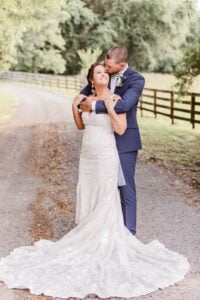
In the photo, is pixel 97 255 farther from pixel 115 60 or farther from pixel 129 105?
pixel 115 60

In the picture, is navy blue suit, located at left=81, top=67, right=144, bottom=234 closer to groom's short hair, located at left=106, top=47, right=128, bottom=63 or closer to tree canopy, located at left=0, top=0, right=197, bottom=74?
groom's short hair, located at left=106, top=47, right=128, bottom=63

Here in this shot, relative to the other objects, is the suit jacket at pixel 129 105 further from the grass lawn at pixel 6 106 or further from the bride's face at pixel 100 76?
the grass lawn at pixel 6 106

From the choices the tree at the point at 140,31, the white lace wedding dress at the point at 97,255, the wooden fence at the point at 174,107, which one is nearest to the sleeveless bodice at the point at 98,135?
the white lace wedding dress at the point at 97,255

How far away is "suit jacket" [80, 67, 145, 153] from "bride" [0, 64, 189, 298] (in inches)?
3.2

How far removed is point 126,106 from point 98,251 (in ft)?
4.60

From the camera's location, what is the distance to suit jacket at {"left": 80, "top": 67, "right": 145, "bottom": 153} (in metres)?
5.29

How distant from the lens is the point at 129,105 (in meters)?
5.29

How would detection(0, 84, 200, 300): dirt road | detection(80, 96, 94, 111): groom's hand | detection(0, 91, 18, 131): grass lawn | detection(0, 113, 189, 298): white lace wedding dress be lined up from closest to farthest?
detection(0, 113, 189, 298): white lace wedding dress
detection(80, 96, 94, 111): groom's hand
detection(0, 84, 200, 300): dirt road
detection(0, 91, 18, 131): grass lawn

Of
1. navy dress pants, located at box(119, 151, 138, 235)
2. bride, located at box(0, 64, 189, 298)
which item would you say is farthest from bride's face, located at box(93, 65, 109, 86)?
navy dress pants, located at box(119, 151, 138, 235)

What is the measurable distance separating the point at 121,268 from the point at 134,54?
45.8 meters

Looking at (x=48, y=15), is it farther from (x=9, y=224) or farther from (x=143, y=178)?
(x=9, y=224)

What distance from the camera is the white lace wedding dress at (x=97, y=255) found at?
190 inches

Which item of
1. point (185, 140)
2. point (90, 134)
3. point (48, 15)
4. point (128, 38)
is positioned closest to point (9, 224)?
point (90, 134)

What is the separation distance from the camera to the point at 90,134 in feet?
18.0
